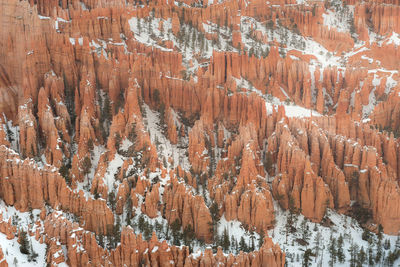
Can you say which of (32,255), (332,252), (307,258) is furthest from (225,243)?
(32,255)

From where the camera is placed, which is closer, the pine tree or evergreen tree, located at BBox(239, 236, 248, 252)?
evergreen tree, located at BBox(239, 236, 248, 252)

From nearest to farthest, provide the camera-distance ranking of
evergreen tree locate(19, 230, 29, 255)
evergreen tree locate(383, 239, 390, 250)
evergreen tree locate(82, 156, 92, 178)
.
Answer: evergreen tree locate(19, 230, 29, 255)
evergreen tree locate(383, 239, 390, 250)
evergreen tree locate(82, 156, 92, 178)

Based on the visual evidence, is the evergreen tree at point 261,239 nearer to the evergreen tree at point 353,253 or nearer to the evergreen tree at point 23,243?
the evergreen tree at point 353,253

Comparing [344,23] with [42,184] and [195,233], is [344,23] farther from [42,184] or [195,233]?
[42,184]

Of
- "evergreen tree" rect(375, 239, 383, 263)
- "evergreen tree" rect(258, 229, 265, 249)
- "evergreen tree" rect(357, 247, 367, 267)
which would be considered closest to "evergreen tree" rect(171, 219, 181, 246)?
"evergreen tree" rect(258, 229, 265, 249)

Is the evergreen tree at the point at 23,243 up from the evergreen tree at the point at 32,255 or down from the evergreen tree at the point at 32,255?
up

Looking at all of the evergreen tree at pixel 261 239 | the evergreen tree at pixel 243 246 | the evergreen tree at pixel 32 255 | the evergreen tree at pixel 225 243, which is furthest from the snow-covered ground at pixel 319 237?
the evergreen tree at pixel 32 255

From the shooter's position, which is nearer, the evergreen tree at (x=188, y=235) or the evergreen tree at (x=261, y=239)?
the evergreen tree at (x=188, y=235)

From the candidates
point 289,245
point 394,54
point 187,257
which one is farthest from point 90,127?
point 394,54

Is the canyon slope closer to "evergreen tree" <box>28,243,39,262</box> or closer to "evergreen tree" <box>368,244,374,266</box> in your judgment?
"evergreen tree" <box>28,243,39,262</box>

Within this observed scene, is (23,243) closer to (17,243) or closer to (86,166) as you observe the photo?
(17,243)

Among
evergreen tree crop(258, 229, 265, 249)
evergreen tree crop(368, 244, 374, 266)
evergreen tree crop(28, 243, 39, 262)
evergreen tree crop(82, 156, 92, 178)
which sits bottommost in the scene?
evergreen tree crop(368, 244, 374, 266)

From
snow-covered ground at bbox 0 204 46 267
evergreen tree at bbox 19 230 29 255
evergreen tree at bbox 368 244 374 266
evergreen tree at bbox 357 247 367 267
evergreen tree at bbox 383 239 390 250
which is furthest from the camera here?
evergreen tree at bbox 383 239 390 250
